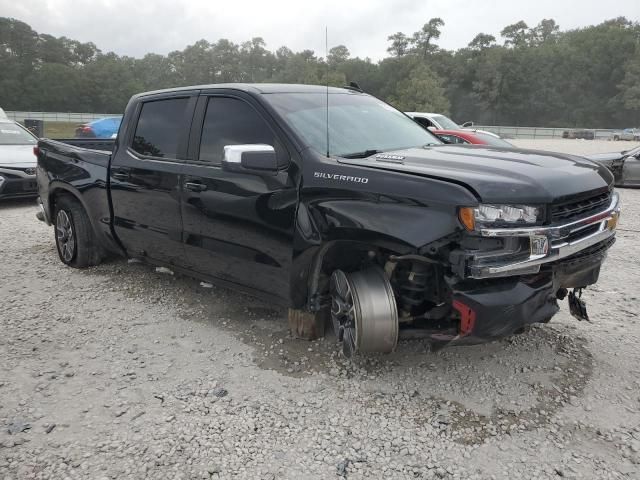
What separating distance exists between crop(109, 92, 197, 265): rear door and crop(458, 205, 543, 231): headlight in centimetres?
232

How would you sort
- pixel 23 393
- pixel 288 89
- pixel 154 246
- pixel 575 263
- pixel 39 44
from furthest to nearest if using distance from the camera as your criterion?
pixel 39 44 → pixel 154 246 → pixel 288 89 → pixel 23 393 → pixel 575 263

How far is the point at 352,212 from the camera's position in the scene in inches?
118

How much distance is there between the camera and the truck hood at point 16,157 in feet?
29.2

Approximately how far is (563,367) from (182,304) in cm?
302

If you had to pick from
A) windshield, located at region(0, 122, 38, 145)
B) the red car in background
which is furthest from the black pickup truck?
the red car in background

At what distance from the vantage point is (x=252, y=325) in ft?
13.6

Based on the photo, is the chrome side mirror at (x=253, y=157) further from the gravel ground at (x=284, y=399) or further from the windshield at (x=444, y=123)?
the windshield at (x=444, y=123)

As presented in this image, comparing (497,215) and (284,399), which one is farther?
(284,399)

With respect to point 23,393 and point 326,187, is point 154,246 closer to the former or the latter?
point 23,393

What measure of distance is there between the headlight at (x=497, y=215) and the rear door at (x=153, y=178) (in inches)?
91.2

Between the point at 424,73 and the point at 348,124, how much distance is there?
251ft

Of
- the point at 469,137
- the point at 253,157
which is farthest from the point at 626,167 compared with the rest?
the point at 253,157

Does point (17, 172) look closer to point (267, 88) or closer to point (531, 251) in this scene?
point (267, 88)

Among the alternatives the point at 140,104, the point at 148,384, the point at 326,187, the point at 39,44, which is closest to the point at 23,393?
the point at 148,384
